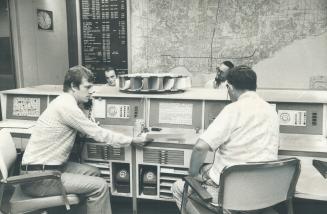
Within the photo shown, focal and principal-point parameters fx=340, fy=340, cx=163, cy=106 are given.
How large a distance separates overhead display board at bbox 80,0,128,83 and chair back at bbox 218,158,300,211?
130 inches

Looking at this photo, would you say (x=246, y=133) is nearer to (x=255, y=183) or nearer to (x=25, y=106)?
(x=255, y=183)

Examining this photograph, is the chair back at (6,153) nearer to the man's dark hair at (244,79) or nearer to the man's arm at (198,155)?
the man's arm at (198,155)

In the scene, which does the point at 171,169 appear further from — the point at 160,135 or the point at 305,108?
the point at 305,108

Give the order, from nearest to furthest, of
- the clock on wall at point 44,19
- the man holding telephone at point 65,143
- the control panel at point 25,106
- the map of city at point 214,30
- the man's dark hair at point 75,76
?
1. the man holding telephone at point 65,143
2. the man's dark hair at point 75,76
3. the control panel at point 25,106
4. the map of city at point 214,30
5. the clock on wall at point 44,19

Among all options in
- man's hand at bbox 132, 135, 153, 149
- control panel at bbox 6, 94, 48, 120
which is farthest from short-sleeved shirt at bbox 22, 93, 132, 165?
control panel at bbox 6, 94, 48, 120

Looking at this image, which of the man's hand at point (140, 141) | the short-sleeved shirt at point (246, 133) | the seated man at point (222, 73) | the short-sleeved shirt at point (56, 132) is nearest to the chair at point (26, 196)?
the short-sleeved shirt at point (56, 132)

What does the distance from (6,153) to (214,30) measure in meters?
2.95

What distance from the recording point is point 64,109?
218 cm

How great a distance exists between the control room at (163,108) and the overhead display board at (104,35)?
0.04 ft

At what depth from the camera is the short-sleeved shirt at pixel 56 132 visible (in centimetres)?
216

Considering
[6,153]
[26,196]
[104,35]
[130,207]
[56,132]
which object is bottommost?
[130,207]

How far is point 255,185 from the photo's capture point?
1561 mm

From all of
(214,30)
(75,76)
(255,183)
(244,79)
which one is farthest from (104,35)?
(255,183)

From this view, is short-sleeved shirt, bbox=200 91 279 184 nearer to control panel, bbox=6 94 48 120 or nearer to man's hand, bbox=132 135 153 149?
man's hand, bbox=132 135 153 149
